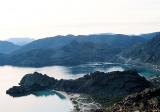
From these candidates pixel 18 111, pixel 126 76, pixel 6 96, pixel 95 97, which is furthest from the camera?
pixel 6 96

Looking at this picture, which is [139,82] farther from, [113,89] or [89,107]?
[89,107]

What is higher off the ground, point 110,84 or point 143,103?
point 143,103

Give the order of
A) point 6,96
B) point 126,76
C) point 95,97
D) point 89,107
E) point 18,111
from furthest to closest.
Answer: point 6,96 → point 126,76 → point 95,97 → point 18,111 → point 89,107

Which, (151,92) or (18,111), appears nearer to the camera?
(151,92)

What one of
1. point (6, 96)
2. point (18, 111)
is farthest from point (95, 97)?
point (6, 96)

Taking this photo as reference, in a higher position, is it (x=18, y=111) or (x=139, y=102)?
(x=139, y=102)

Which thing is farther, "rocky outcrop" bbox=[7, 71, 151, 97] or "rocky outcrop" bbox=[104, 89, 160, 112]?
"rocky outcrop" bbox=[7, 71, 151, 97]

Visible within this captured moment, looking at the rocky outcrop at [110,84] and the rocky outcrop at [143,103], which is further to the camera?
the rocky outcrop at [110,84]

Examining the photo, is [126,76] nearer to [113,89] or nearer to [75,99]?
[113,89]

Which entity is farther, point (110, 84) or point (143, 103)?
point (110, 84)
